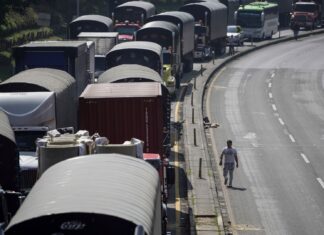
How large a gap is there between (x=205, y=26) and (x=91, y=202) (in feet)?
174

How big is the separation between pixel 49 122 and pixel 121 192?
1150cm

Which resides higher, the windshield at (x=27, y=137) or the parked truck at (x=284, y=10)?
the windshield at (x=27, y=137)

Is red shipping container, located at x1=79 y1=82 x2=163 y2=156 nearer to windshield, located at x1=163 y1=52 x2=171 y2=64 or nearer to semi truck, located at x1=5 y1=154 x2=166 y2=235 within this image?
semi truck, located at x1=5 y1=154 x2=166 y2=235

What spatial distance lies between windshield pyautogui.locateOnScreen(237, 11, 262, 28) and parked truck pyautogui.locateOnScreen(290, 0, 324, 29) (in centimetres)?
882

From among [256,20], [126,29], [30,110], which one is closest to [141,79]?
[30,110]

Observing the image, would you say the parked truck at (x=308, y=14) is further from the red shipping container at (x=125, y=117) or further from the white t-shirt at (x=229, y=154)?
the red shipping container at (x=125, y=117)

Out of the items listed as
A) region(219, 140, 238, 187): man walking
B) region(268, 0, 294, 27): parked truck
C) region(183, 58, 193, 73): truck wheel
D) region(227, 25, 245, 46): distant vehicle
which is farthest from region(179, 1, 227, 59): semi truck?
region(219, 140, 238, 187): man walking

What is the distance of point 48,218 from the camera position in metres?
12.6

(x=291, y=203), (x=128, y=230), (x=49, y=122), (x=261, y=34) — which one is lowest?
(x=261, y=34)

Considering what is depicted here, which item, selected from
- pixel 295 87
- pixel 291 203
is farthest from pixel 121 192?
pixel 295 87

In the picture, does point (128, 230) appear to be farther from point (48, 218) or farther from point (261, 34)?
point (261, 34)

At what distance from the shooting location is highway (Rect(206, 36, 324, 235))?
25219 millimetres

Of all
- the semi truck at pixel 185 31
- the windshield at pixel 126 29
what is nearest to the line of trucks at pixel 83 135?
the semi truck at pixel 185 31

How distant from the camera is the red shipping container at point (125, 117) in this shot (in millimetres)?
24047
